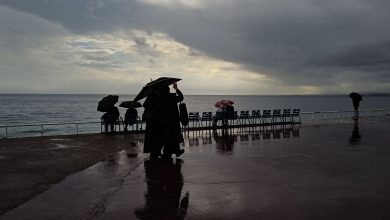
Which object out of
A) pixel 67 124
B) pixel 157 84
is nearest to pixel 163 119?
pixel 157 84

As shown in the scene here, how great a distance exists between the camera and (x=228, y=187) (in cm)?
797

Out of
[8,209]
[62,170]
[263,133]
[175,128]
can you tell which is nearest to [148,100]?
[175,128]

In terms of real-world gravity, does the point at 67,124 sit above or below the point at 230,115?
below

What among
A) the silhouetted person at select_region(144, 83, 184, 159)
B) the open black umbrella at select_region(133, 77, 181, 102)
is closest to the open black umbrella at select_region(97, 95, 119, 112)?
the silhouetted person at select_region(144, 83, 184, 159)

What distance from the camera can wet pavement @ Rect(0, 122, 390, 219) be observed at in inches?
250

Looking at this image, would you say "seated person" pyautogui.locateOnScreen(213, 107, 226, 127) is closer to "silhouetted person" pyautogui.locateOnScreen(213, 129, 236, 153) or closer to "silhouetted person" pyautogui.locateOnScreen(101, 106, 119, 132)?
"silhouetted person" pyautogui.locateOnScreen(213, 129, 236, 153)

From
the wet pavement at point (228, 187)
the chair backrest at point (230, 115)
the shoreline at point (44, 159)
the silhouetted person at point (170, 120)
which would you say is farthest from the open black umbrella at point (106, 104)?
the silhouetted person at point (170, 120)

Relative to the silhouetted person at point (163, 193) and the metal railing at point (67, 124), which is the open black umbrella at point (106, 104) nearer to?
the metal railing at point (67, 124)

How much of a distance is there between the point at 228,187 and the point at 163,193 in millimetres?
1380

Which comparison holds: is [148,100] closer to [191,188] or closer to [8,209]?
[191,188]

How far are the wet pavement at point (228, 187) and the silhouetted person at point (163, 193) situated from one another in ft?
0.05

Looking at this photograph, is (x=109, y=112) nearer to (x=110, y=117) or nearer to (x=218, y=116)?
(x=110, y=117)

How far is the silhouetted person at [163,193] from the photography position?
6.30 meters

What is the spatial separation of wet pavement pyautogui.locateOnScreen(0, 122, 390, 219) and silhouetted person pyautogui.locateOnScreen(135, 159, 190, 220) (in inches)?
0.6
